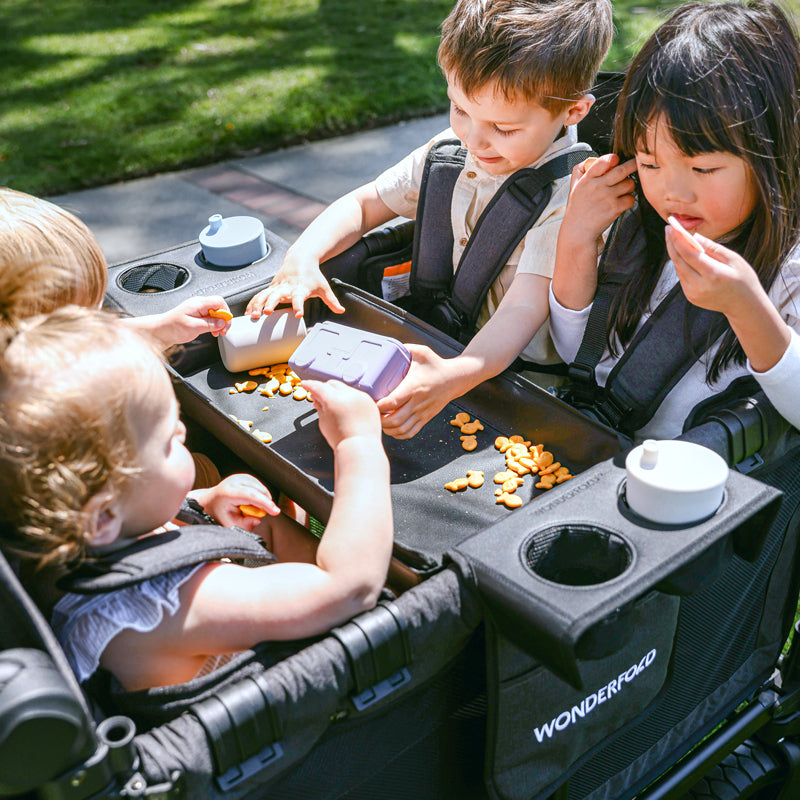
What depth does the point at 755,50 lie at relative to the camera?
3.83 ft

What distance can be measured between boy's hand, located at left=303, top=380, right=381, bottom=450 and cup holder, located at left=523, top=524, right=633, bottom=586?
270 millimetres

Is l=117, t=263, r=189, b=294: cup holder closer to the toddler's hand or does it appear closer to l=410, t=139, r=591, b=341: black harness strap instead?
the toddler's hand

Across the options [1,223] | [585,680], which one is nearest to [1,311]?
[1,223]

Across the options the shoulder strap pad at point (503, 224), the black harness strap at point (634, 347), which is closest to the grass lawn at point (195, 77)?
the shoulder strap pad at point (503, 224)

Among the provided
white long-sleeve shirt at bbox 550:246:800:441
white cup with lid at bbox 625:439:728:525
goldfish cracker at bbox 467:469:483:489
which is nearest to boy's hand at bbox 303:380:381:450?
goldfish cracker at bbox 467:469:483:489

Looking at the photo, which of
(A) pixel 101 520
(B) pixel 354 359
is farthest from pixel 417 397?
(A) pixel 101 520

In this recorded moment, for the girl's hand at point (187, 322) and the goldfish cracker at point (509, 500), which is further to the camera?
the girl's hand at point (187, 322)

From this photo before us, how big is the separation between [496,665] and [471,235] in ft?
2.96

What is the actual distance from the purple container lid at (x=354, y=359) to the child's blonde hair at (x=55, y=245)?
313 mm

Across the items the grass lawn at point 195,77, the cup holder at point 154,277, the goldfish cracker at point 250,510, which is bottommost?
the grass lawn at point 195,77

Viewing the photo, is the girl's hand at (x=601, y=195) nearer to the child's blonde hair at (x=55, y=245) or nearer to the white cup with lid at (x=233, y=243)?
the white cup with lid at (x=233, y=243)

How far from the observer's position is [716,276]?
3.43 ft

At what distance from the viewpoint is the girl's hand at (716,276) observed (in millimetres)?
Answer: 1048

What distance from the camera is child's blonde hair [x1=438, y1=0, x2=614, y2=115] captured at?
1405 millimetres
